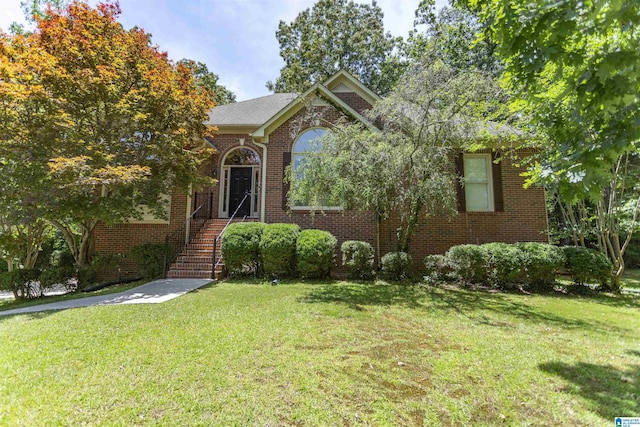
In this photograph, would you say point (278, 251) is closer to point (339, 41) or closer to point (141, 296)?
point (141, 296)

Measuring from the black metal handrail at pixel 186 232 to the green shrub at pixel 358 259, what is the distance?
5.31 meters

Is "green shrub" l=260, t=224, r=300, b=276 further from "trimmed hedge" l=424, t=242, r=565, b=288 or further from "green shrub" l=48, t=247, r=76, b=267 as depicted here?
"green shrub" l=48, t=247, r=76, b=267

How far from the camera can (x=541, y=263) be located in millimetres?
7816

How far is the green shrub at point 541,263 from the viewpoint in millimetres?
7824

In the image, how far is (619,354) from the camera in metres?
3.92

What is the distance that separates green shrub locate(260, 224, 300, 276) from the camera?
27.6 feet

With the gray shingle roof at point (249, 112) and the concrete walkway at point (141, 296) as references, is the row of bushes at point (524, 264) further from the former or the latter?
the gray shingle roof at point (249, 112)

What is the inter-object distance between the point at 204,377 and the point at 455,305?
5.04 m

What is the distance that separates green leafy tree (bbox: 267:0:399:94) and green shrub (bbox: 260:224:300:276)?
60.5ft

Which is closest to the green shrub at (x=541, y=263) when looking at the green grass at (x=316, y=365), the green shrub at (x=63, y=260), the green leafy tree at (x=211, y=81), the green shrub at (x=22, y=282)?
the green grass at (x=316, y=365)

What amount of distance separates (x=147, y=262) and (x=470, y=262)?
916cm

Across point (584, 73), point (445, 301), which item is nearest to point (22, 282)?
point (445, 301)

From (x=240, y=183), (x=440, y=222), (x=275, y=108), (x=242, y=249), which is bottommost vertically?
(x=242, y=249)

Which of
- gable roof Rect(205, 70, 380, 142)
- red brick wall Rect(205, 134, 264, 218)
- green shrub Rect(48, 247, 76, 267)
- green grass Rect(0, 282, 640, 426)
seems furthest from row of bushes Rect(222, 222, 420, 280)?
green shrub Rect(48, 247, 76, 267)
